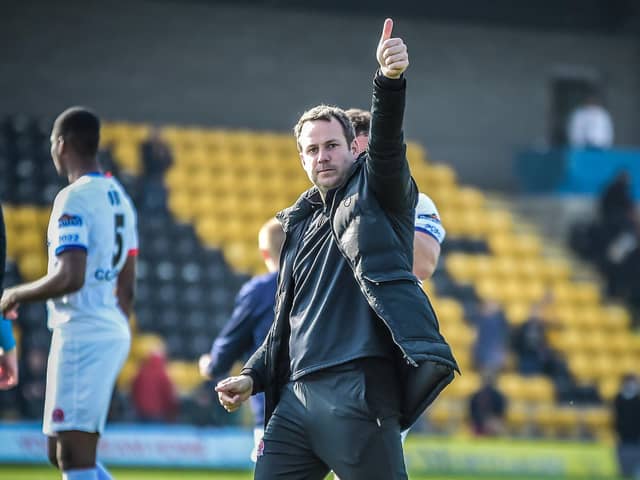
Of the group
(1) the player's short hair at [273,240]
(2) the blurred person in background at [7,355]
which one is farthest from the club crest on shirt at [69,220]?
(1) the player's short hair at [273,240]

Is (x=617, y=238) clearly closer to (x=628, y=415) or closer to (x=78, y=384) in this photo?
(x=628, y=415)

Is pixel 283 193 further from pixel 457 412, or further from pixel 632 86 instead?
pixel 632 86

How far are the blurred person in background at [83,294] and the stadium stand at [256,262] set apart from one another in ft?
33.2

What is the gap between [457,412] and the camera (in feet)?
61.1

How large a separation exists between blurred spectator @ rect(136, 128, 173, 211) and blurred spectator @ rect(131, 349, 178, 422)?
370cm

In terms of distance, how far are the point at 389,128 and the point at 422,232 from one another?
1.54 m

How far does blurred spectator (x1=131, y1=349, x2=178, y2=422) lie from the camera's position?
52.5ft

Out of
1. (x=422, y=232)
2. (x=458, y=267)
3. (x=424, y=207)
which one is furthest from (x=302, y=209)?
(x=458, y=267)

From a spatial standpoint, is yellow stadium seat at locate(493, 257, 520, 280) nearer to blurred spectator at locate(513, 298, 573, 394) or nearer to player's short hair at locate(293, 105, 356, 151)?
blurred spectator at locate(513, 298, 573, 394)

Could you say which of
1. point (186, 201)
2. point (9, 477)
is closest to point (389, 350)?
point (9, 477)

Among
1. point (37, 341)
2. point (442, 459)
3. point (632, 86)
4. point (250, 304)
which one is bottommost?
point (442, 459)

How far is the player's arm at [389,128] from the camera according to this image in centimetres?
480

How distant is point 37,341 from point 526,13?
1225cm

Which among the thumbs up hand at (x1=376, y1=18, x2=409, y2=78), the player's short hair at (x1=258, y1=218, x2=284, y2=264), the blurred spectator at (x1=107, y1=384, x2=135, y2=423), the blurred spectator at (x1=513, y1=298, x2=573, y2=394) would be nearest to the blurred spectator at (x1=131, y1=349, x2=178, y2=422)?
the blurred spectator at (x1=107, y1=384, x2=135, y2=423)
